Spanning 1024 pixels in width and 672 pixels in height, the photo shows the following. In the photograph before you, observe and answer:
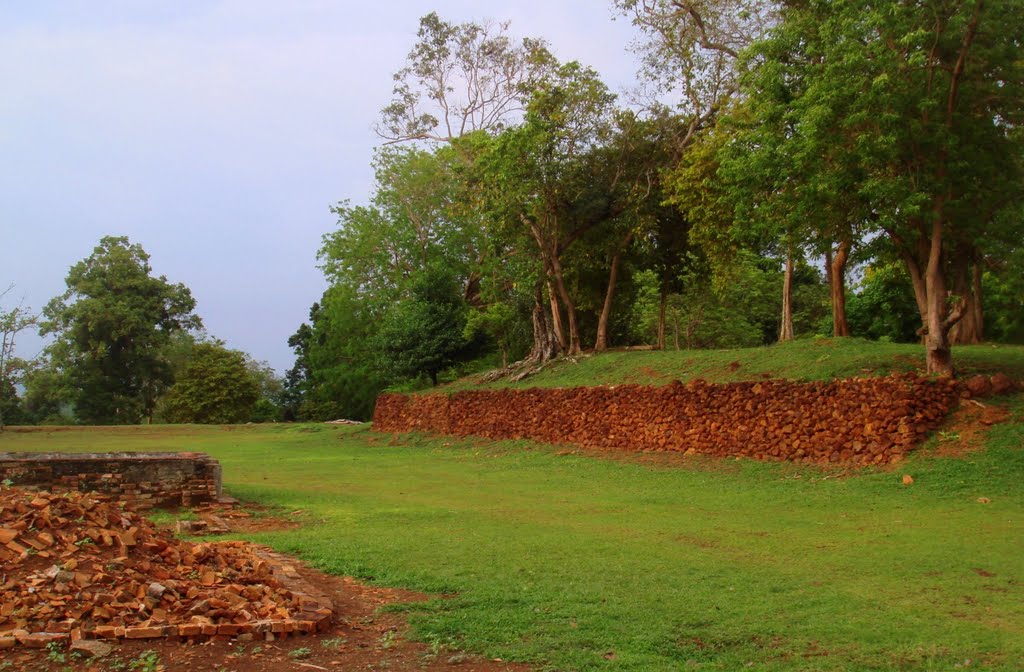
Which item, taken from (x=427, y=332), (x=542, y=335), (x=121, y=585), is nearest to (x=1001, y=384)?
(x=121, y=585)

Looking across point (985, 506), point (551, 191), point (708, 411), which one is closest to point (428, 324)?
point (551, 191)

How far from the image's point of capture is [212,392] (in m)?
43.4

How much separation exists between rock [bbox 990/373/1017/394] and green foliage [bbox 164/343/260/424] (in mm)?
37240

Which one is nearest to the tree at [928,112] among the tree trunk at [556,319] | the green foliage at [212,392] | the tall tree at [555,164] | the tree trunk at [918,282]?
the tree trunk at [918,282]

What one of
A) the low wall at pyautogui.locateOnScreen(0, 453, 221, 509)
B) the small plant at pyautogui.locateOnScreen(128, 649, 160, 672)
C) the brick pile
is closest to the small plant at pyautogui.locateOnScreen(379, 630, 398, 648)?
the brick pile

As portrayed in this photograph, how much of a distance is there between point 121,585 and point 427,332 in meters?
27.2

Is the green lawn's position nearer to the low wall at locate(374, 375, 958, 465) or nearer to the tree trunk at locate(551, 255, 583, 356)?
the low wall at locate(374, 375, 958, 465)

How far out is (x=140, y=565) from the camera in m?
5.98

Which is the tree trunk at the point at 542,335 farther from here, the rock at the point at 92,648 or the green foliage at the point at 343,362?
the rock at the point at 92,648

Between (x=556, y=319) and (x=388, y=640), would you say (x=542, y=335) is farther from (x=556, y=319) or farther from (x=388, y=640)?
(x=388, y=640)

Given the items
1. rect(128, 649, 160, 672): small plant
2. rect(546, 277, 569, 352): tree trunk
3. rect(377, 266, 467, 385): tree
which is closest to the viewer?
rect(128, 649, 160, 672): small plant

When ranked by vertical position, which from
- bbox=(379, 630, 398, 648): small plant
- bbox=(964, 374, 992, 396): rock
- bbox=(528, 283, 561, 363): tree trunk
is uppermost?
bbox=(528, 283, 561, 363): tree trunk

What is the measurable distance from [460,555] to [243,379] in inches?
1559

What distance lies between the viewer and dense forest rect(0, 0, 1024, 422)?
13.9m
